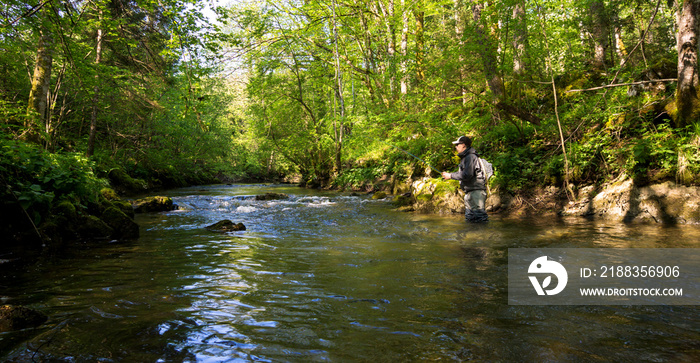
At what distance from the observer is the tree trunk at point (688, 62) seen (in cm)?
709

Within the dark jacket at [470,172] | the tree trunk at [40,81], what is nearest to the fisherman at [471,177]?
the dark jacket at [470,172]

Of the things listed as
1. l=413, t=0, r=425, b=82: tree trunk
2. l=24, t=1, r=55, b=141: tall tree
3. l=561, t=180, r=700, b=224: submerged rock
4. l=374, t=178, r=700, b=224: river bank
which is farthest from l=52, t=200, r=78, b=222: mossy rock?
l=413, t=0, r=425, b=82: tree trunk

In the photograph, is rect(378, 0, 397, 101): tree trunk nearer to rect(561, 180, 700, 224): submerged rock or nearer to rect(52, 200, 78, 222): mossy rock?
rect(561, 180, 700, 224): submerged rock

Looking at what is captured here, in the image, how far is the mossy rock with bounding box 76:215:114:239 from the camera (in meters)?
6.37

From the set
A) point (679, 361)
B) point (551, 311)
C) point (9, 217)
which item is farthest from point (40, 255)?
point (679, 361)

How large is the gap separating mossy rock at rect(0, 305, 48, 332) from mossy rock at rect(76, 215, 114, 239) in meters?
4.35

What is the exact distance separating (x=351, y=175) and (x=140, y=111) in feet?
38.2

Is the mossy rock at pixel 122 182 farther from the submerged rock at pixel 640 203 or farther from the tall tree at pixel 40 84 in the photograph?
the submerged rock at pixel 640 203

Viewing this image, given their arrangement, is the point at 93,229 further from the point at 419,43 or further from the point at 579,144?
the point at 419,43

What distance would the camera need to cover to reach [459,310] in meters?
3.05

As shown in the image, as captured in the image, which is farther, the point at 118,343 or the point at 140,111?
the point at 140,111

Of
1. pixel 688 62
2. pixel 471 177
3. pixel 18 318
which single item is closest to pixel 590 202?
pixel 688 62

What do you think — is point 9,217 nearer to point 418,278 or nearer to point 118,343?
point 118,343

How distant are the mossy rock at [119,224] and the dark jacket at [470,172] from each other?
6.52 meters
